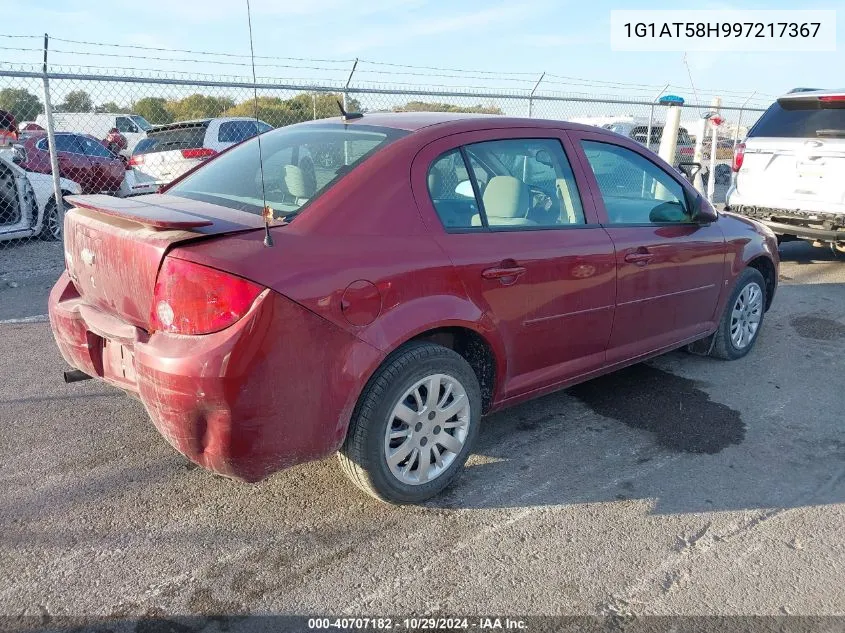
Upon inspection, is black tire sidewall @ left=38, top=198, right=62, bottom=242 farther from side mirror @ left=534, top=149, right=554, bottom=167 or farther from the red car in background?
side mirror @ left=534, top=149, right=554, bottom=167

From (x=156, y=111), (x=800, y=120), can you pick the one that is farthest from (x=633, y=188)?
(x=156, y=111)

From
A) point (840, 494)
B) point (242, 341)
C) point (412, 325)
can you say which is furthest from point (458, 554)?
point (840, 494)

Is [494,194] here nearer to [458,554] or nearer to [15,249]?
[458,554]

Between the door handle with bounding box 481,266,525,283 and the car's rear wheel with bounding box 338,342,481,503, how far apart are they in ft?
1.28

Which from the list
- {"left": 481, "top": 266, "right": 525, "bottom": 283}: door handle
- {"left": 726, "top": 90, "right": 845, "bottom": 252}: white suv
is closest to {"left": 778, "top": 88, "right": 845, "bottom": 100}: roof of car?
{"left": 726, "top": 90, "right": 845, "bottom": 252}: white suv

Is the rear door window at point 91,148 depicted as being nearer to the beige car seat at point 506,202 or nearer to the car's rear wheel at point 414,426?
the beige car seat at point 506,202

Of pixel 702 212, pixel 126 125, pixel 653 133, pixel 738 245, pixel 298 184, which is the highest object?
pixel 126 125

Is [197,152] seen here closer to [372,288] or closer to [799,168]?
[799,168]

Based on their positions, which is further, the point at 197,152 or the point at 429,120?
the point at 197,152

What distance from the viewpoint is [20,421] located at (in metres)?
3.74

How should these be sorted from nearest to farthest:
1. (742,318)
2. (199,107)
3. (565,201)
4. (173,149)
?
(565,201) < (742,318) < (199,107) < (173,149)

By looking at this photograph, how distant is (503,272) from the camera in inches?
124

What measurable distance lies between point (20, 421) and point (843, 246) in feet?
25.9

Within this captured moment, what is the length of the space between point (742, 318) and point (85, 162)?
10418 millimetres
